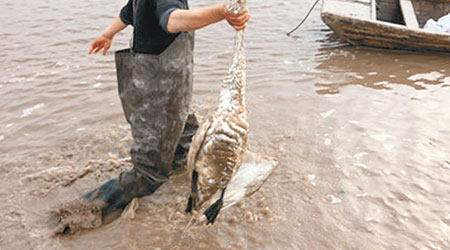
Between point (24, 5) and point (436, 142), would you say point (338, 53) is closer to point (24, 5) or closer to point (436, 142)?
point (436, 142)

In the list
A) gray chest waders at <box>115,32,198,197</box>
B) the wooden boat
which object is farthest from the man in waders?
the wooden boat

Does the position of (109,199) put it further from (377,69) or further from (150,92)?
(377,69)

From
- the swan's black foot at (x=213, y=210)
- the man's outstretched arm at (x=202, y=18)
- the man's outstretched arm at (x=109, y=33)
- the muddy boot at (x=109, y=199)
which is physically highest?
the man's outstretched arm at (x=202, y=18)

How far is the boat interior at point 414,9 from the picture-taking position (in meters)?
6.89

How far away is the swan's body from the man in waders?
407mm

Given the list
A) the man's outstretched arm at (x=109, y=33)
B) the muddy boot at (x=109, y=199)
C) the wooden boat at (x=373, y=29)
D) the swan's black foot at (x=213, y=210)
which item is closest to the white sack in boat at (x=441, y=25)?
the wooden boat at (x=373, y=29)

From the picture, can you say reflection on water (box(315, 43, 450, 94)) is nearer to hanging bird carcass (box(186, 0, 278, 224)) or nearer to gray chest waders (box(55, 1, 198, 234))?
gray chest waders (box(55, 1, 198, 234))

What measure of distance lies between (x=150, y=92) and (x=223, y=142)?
68cm

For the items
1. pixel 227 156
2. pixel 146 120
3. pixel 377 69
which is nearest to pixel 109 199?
pixel 146 120

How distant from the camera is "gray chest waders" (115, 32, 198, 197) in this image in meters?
2.28

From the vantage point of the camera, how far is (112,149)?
11.7 feet

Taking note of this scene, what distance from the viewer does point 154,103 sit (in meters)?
2.38

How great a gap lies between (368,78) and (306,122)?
1.65m

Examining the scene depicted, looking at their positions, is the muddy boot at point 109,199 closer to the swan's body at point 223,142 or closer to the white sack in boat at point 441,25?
the swan's body at point 223,142
